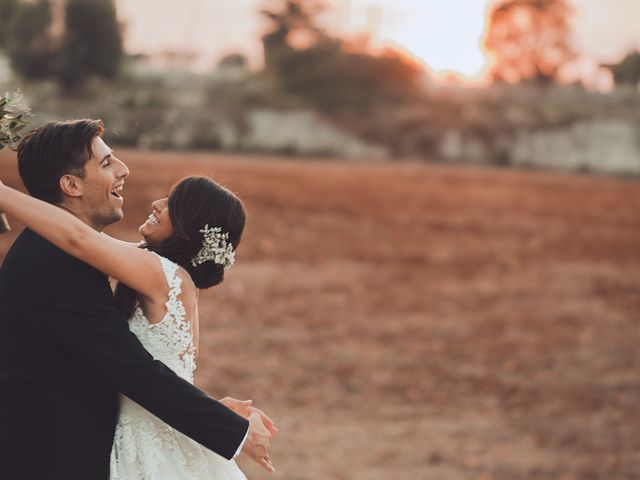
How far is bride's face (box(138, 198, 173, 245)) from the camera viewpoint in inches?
95.2

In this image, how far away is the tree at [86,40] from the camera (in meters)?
25.2

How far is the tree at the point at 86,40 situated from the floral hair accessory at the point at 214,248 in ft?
77.0

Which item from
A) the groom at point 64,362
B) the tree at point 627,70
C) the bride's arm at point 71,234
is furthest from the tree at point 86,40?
the tree at point 627,70

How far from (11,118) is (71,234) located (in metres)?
0.46

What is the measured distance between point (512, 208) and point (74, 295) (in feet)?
69.2

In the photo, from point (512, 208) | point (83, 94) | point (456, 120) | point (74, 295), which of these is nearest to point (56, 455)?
point (74, 295)

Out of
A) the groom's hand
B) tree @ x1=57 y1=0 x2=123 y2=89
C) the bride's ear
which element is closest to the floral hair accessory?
the bride's ear

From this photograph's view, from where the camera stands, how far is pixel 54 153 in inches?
86.5

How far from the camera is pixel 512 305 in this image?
53.0ft

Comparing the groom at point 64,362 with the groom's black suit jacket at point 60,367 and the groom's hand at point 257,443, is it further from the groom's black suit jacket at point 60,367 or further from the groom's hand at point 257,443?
the groom's hand at point 257,443

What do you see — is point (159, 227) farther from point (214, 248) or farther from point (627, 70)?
point (627, 70)

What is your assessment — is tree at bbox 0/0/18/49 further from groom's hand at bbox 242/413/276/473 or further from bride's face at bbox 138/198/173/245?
groom's hand at bbox 242/413/276/473

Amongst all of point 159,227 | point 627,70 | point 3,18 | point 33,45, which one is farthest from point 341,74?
point 159,227

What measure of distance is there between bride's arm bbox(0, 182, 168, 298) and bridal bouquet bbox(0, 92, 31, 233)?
27 centimetres
